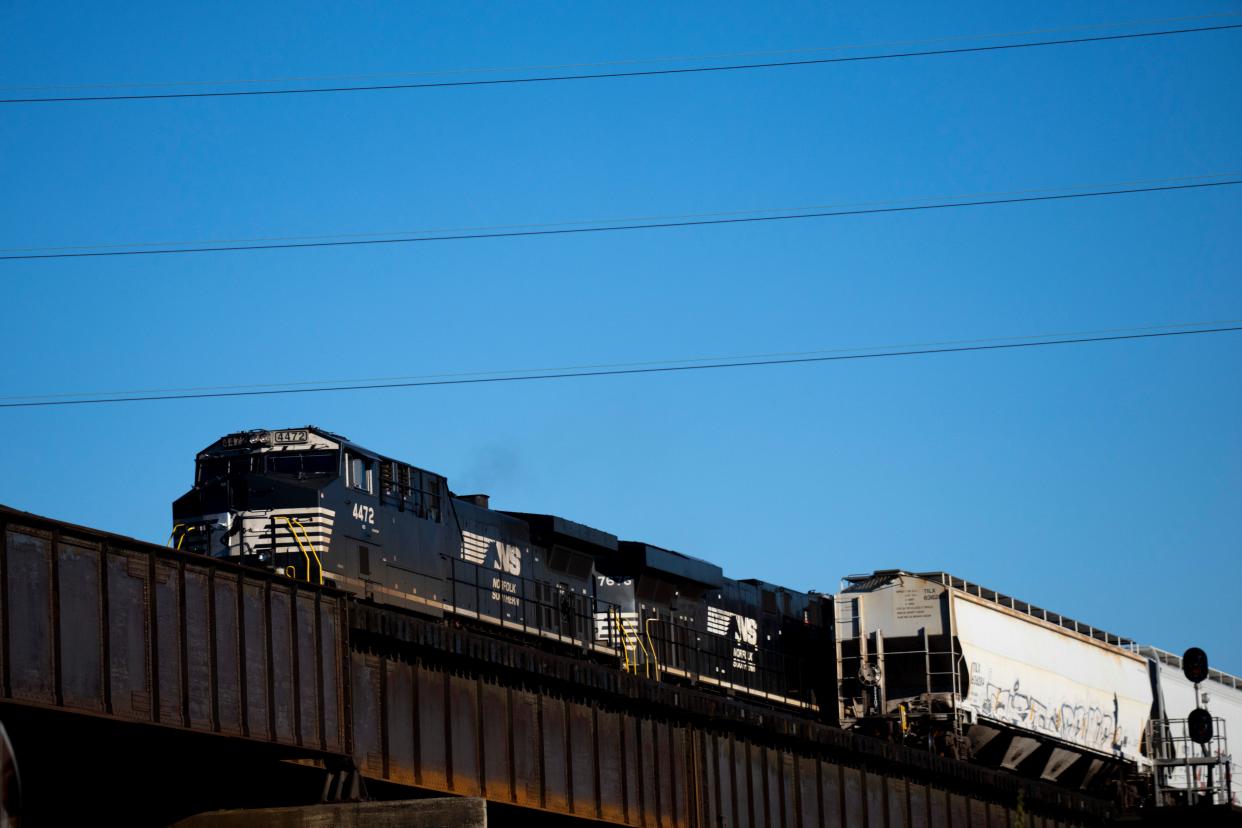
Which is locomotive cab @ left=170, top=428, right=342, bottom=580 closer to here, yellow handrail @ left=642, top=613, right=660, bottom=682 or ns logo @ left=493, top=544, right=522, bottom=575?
ns logo @ left=493, top=544, right=522, bottom=575

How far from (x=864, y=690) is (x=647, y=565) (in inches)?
266

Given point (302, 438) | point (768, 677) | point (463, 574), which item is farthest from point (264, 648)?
point (768, 677)

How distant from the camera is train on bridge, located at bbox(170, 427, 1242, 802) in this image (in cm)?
2919

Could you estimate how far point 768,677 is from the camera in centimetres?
4284

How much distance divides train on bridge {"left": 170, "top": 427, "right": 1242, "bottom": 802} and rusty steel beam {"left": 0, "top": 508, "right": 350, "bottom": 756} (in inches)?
194

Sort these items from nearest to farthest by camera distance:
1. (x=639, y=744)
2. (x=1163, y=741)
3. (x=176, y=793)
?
(x=176, y=793) < (x=639, y=744) < (x=1163, y=741)

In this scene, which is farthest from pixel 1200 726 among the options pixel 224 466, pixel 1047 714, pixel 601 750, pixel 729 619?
pixel 224 466

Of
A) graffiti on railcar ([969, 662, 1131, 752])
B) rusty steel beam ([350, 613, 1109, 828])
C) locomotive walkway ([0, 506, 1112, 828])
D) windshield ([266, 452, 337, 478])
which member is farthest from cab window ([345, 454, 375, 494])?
graffiti on railcar ([969, 662, 1131, 752])

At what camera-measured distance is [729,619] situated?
140 ft

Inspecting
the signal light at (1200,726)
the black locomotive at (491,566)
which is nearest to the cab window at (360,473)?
the black locomotive at (491,566)

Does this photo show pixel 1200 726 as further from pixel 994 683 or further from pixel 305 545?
pixel 305 545

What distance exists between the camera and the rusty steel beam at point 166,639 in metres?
17.8

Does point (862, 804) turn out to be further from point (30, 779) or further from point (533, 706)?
point (30, 779)

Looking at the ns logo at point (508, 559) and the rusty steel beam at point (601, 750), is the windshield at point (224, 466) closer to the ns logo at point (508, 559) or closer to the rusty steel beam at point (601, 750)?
the rusty steel beam at point (601, 750)
